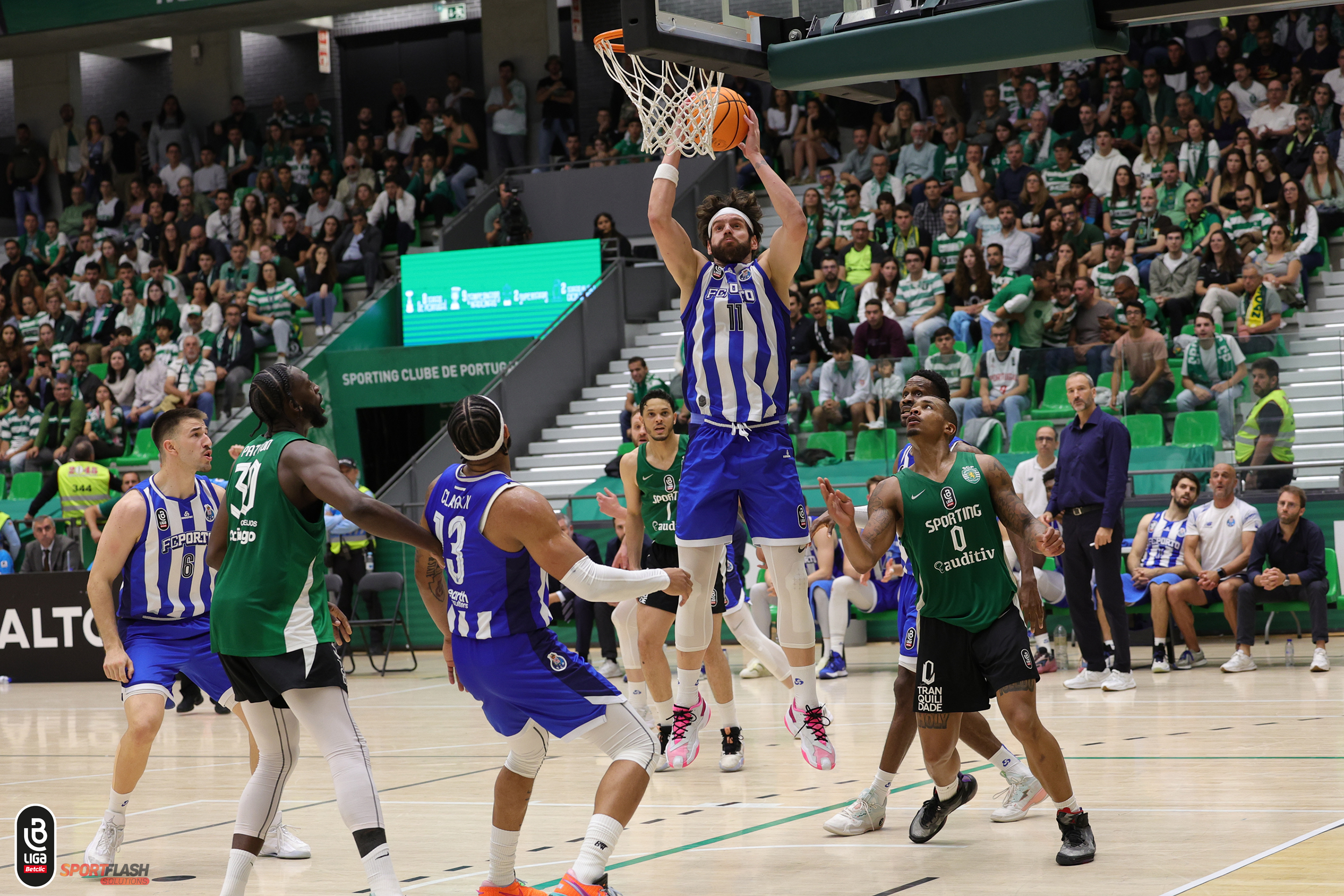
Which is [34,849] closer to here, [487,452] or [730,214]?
[487,452]

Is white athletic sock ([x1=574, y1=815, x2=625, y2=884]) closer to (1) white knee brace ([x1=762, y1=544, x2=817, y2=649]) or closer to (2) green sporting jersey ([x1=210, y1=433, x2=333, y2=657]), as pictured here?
(2) green sporting jersey ([x1=210, y1=433, x2=333, y2=657])

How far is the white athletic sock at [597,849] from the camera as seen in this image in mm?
4660

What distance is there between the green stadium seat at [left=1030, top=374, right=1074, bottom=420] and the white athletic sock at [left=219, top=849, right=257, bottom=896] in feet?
34.2

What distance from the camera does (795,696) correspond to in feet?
23.6

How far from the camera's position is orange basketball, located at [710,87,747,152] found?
7055mm

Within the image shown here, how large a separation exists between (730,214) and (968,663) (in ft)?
8.93

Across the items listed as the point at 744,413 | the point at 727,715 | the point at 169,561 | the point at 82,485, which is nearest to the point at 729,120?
the point at 744,413

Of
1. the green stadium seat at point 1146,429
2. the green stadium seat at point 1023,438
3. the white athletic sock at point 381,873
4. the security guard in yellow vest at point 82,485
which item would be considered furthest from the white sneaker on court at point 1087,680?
the security guard in yellow vest at point 82,485

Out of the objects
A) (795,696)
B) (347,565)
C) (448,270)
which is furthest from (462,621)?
(448,270)

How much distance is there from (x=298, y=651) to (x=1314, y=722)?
6.16m

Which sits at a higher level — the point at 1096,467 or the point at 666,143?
the point at 666,143

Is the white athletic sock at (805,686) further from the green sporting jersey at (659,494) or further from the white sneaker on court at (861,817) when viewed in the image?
the green sporting jersey at (659,494)

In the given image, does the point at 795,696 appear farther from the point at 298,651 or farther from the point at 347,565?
the point at 347,565

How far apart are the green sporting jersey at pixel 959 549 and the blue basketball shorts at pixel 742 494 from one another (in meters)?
1.36
